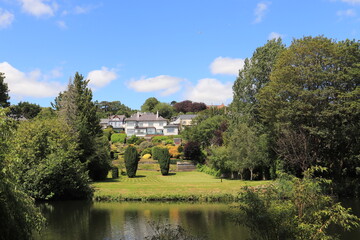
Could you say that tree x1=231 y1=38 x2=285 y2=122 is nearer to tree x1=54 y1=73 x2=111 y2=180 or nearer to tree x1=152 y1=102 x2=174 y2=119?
tree x1=54 y1=73 x2=111 y2=180

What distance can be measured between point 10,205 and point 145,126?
9783cm

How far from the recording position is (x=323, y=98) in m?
30.6

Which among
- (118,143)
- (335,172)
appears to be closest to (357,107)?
(335,172)

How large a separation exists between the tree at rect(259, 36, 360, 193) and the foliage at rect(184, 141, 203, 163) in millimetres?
26858

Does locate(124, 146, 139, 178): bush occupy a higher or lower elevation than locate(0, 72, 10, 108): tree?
lower

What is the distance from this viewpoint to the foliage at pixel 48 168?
28531mm

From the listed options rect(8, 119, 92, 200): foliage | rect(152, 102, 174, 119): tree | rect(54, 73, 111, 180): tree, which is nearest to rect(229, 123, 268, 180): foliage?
rect(54, 73, 111, 180): tree

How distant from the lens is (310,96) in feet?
102

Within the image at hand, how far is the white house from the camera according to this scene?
341ft

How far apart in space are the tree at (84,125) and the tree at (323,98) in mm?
20857

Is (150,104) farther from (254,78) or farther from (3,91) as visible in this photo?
(254,78)

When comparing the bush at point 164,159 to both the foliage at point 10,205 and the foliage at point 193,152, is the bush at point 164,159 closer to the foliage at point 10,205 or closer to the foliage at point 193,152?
the foliage at point 193,152

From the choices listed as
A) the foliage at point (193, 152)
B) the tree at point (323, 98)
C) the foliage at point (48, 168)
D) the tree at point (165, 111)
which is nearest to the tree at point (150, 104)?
the tree at point (165, 111)

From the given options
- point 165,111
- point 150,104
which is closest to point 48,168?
point 165,111
